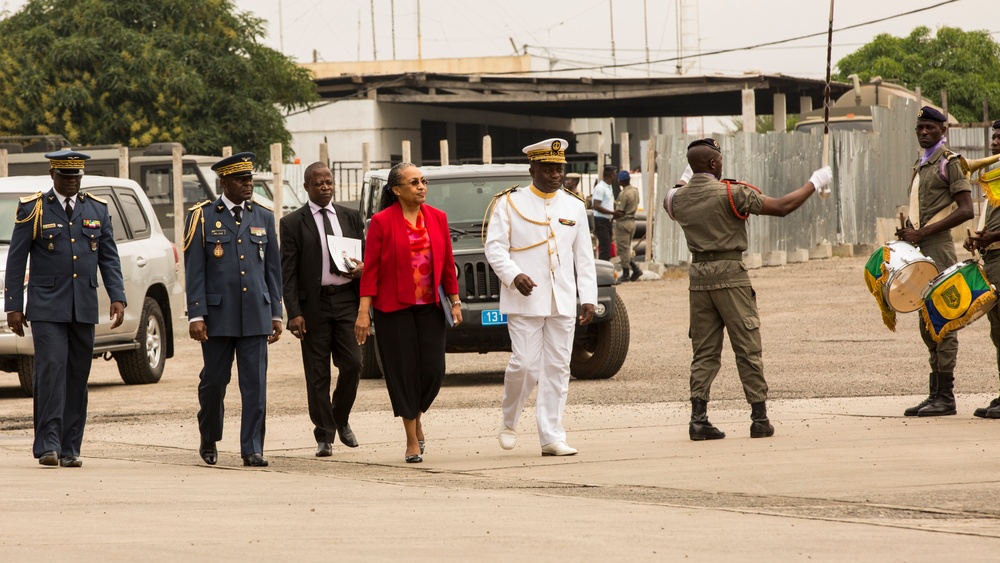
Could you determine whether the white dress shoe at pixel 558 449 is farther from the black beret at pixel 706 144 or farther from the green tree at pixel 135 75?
the green tree at pixel 135 75

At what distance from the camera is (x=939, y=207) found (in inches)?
395

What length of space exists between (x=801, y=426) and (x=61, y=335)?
15.0ft

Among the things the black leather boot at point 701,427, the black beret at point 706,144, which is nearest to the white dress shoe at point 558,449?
the black leather boot at point 701,427

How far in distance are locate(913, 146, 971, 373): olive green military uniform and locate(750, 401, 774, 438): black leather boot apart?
1325 millimetres

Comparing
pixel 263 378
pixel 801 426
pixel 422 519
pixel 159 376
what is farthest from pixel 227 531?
pixel 159 376

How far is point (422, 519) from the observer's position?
674 centimetres

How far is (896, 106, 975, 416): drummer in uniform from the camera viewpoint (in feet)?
32.8

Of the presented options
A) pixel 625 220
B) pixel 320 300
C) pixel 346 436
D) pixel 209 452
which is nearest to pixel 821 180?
pixel 320 300

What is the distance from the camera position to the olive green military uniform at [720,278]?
30.9 feet

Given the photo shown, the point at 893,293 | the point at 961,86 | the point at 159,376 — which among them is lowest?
the point at 159,376

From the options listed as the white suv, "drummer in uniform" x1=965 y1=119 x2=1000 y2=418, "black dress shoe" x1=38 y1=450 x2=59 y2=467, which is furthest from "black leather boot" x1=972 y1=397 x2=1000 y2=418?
the white suv

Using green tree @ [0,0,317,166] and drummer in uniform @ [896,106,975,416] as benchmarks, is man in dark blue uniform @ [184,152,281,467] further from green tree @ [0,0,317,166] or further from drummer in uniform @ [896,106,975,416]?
green tree @ [0,0,317,166]

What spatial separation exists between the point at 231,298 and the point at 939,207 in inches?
176

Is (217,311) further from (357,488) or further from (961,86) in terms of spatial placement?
(961,86)
